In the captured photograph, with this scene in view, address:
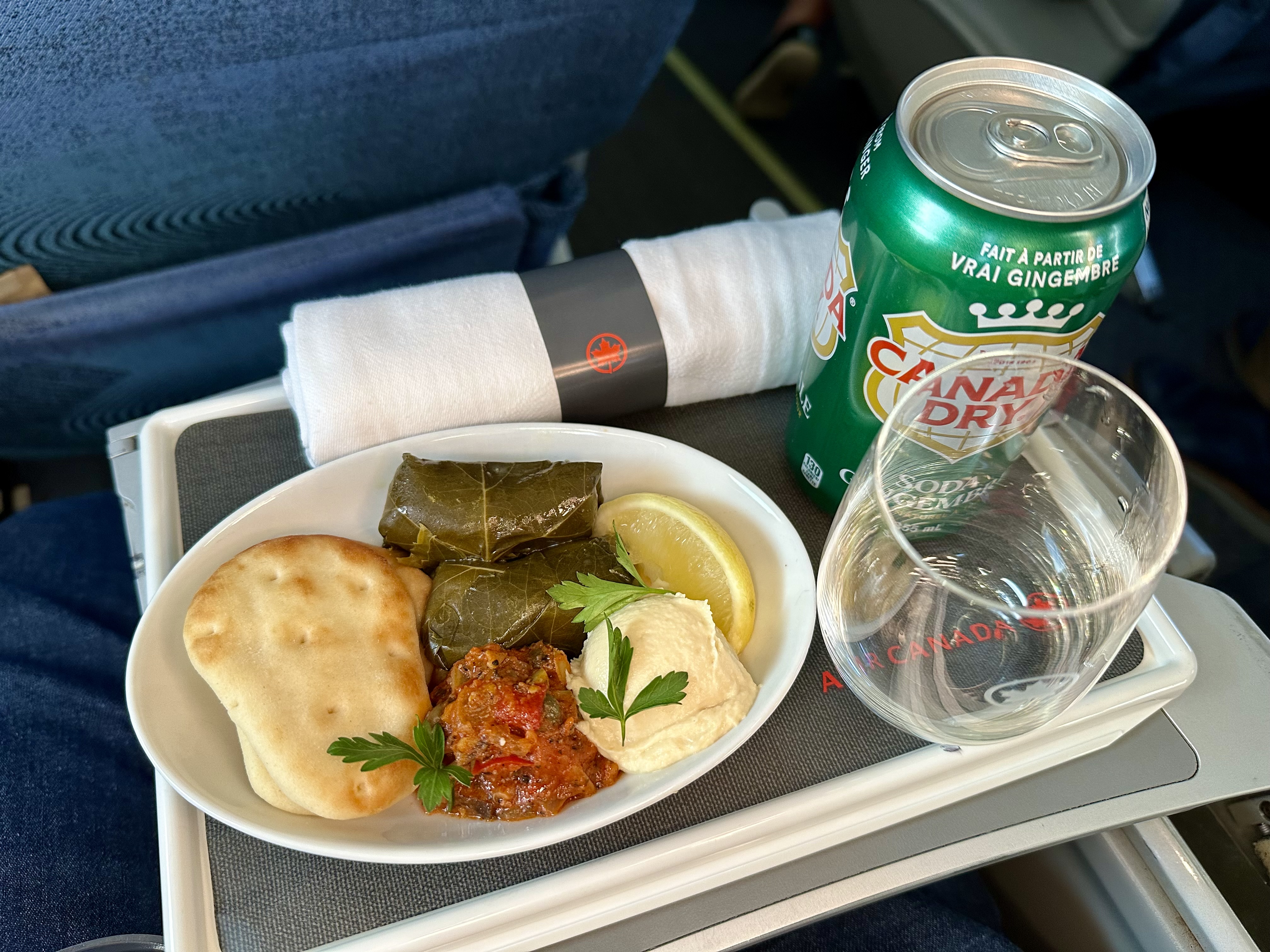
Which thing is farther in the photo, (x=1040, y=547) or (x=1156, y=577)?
(x=1040, y=547)

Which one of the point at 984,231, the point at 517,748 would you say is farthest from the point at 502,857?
the point at 984,231

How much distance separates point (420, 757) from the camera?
68cm

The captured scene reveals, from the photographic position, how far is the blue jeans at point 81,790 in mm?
814

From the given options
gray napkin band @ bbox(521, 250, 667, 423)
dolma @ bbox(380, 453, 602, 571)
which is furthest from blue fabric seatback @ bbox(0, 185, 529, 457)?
dolma @ bbox(380, 453, 602, 571)

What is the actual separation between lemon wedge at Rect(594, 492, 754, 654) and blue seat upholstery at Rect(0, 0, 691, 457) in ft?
1.82

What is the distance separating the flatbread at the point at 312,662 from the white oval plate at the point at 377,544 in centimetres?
2

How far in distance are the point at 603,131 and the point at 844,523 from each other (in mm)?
930

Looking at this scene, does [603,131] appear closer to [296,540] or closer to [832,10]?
[296,540]

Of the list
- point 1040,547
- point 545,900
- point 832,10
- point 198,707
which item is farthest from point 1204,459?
point 198,707

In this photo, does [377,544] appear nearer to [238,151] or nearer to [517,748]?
[517,748]

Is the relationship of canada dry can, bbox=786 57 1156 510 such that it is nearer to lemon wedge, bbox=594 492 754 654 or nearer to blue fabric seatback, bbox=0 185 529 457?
lemon wedge, bbox=594 492 754 654

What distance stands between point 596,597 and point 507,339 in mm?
278

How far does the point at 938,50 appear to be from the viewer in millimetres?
1819

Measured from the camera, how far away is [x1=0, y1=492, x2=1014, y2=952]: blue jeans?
81 centimetres
